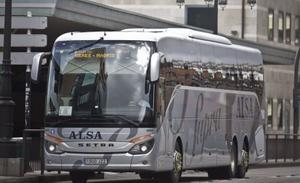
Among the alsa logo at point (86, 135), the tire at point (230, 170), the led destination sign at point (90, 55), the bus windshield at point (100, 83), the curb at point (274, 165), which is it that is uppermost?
the led destination sign at point (90, 55)

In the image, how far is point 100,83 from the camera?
72.5ft

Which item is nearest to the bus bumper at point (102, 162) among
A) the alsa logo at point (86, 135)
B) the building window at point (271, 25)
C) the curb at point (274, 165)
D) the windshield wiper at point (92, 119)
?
the alsa logo at point (86, 135)

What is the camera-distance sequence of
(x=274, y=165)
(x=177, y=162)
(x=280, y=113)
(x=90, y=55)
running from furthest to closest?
(x=280, y=113) < (x=274, y=165) < (x=177, y=162) < (x=90, y=55)

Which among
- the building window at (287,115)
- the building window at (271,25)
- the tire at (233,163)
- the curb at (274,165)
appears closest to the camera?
the tire at (233,163)

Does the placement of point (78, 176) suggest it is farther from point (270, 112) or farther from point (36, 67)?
point (270, 112)

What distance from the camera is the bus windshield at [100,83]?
21.9 m

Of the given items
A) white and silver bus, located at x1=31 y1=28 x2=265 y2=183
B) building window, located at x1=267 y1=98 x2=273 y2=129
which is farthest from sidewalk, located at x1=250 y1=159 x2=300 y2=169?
building window, located at x1=267 y1=98 x2=273 y2=129

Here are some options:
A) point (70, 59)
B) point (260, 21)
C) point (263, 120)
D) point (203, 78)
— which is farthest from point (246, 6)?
point (70, 59)

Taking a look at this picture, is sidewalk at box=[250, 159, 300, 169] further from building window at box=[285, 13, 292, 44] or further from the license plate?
building window at box=[285, 13, 292, 44]

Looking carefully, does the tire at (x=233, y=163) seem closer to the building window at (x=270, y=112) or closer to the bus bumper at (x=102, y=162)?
the bus bumper at (x=102, y=162)

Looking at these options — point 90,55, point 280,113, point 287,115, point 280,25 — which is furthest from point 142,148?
point 287,115

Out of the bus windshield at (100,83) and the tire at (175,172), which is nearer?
the bus windshield at (100,83)

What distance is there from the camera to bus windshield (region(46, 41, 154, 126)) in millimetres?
21891

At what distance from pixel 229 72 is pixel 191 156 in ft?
13.7
